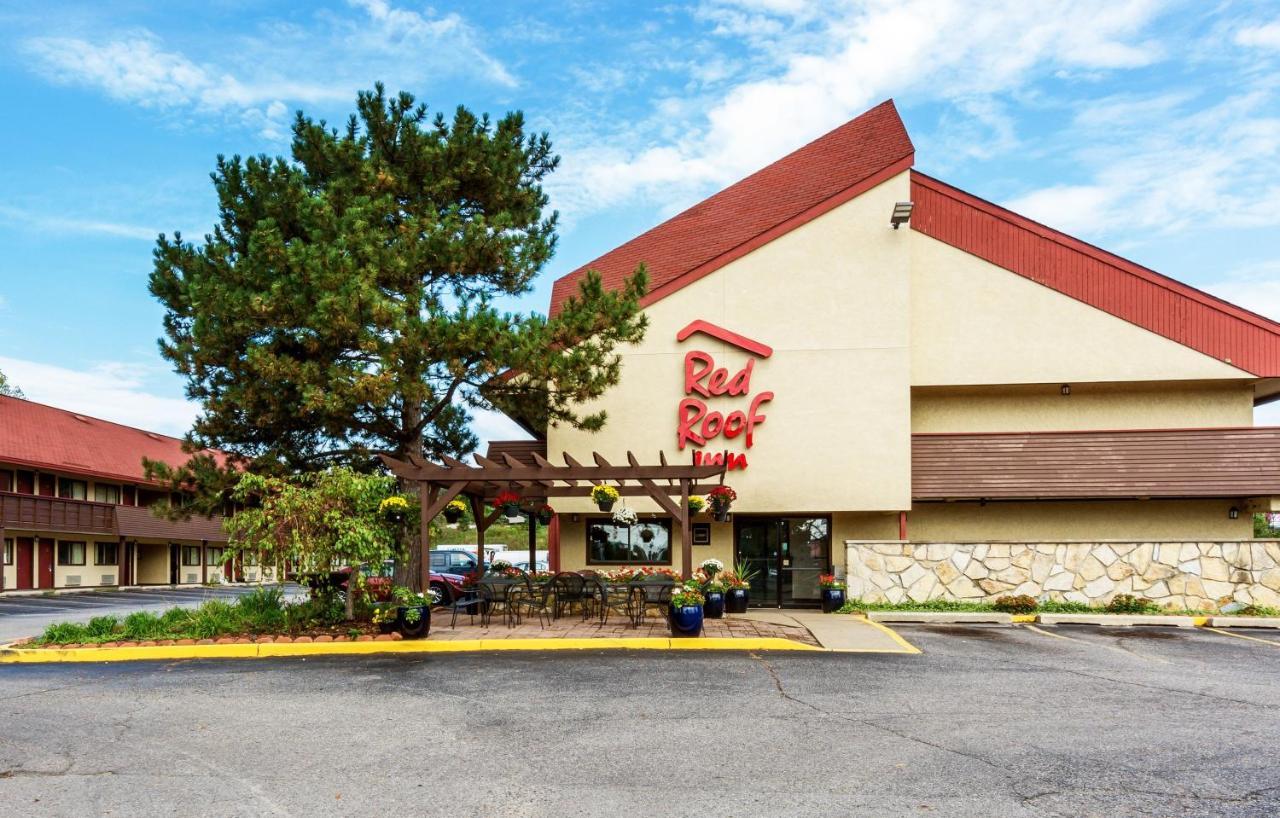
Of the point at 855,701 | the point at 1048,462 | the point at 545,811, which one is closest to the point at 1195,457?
the point at 1048,462

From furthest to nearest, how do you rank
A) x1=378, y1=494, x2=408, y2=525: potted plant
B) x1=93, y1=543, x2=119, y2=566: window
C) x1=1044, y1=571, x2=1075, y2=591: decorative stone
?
x1=93, y1=543, x2=119, y2=566: window < x1=1044, y1=571, x2=1075, y2=591: decorative stone < x1=378, y1=494, x2=408, y2=525: potted plant

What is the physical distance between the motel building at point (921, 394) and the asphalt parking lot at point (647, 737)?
7.99 metres

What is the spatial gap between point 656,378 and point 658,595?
23.0ft

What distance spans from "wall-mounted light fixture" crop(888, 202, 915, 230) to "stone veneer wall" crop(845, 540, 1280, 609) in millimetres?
6882

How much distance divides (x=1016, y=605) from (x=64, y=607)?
25891 millimetres

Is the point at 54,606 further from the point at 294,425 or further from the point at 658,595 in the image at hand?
the point at 658,595

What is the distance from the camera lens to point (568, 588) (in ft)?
55.7

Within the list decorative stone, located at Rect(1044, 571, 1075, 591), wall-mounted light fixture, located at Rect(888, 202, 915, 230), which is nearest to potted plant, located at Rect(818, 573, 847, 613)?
decorative stone, located at Rect(1044, 571, 1075, 591)

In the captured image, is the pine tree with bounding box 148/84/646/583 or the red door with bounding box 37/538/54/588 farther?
the red door with bounding box 37/538/54/588

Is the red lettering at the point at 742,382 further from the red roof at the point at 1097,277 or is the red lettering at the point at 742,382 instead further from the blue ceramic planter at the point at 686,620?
the blue ceramic planter at the point at 686,620

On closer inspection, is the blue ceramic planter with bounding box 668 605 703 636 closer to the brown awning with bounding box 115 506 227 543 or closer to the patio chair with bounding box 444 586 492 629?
the patio chair with bounding box 444 586 492 629

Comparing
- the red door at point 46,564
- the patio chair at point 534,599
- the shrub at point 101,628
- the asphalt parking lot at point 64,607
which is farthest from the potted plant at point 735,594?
the red door at point 46,564

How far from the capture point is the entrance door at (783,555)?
21719mm

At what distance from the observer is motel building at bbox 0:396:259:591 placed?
114ft
